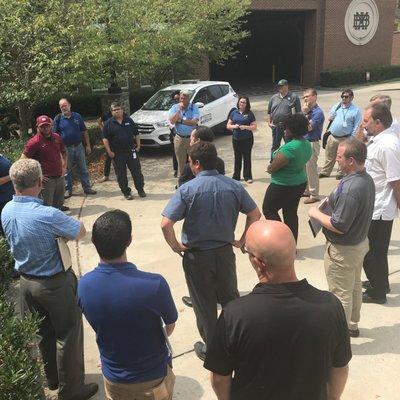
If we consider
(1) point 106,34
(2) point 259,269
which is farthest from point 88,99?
(2) point 259,269

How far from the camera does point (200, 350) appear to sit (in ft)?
13.3

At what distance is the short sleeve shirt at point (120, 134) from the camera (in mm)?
7934

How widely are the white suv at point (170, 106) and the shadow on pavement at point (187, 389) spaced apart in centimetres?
795

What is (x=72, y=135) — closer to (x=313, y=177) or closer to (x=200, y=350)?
(x=313, y=177)

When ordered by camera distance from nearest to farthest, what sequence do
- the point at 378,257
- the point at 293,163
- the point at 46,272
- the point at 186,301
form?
the point at 46,272 → the point at 378,257 → the point at 186,301 → the point at 293,163

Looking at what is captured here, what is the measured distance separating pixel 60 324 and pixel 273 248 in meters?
2.03

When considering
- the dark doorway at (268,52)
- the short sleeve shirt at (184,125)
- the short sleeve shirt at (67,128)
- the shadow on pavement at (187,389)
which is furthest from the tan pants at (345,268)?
the dark doorway at (268,52)

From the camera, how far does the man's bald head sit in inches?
79.2

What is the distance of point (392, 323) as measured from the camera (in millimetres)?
4336

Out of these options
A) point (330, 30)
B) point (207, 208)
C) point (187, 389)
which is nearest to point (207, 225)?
point (207, 208)

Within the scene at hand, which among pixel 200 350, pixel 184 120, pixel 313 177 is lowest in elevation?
pixel 200 350

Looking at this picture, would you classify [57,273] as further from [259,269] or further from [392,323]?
[392,323]

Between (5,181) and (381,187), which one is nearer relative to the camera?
(381,187)

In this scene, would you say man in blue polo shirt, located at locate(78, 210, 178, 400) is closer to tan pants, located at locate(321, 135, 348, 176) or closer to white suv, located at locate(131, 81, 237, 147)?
tan pants, located at locate(321, 135, 348, 176)
